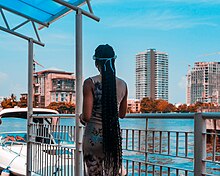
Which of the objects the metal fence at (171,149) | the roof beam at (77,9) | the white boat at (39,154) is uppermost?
the roof beam at (77,9)

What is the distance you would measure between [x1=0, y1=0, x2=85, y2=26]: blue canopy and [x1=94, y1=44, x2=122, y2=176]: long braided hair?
67.2 inches

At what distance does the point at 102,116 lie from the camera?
259 cm

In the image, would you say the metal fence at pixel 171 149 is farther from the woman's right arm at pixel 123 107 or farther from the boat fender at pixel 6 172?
the boat fender at pixel 6 172

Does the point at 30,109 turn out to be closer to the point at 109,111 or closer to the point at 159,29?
the point at 109,111

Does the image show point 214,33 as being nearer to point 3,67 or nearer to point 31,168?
point 3,67

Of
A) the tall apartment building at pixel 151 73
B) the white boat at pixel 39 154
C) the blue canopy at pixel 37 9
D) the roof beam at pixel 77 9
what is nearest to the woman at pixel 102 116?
the roof beam at pixel 77 9

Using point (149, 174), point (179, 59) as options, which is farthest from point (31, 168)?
point (179, 59)

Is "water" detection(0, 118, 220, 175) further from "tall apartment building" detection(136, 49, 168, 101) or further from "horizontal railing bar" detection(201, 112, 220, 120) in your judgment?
"tall apartment building" detection(136, 49, 168, 101)

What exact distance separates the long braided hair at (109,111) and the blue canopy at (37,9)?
1706mm

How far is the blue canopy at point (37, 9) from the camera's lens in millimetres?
4283

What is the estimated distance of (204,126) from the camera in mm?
2557

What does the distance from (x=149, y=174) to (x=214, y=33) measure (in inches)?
1675

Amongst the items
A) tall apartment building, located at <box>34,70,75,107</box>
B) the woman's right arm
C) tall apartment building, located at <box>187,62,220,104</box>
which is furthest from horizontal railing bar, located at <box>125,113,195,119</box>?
tall apartment building, located at <box>187,62,220,104</box>

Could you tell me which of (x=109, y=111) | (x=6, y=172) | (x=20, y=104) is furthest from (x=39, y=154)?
(x=20, y=104)
